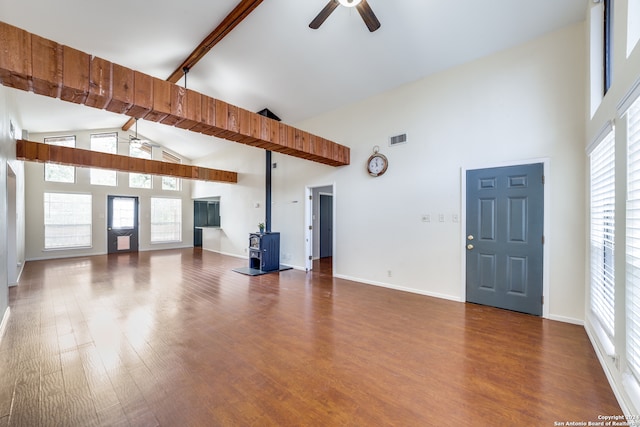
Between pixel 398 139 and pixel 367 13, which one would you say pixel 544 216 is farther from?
pixel 367 13

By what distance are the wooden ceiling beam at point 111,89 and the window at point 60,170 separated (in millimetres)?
7660

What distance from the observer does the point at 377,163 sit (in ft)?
15.8

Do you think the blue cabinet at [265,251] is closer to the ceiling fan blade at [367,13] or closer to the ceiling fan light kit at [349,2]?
the ceiling fan blade at [367,13]

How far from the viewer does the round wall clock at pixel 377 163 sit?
186 inches

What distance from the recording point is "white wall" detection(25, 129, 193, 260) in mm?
7438

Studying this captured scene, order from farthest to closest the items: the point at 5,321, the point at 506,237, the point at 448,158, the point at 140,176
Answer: the point at 140,176, the point at 448,158, the point at 506,237, the point at 5,321

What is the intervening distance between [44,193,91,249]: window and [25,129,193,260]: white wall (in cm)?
12

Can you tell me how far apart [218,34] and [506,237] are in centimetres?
517

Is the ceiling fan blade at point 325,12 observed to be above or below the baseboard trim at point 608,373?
above

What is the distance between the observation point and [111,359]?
2.36m

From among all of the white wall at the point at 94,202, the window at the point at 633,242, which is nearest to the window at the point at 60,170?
the white wall at the point at 94,202

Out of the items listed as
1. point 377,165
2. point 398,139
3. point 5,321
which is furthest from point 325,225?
point 5,321

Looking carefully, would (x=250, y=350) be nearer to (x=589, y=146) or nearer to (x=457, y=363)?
(x=457, y=363)

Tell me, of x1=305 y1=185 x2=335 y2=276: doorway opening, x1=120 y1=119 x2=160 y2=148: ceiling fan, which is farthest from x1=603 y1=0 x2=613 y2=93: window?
x1=120 y1=119 x2=160 y2=148: ceiling fan
